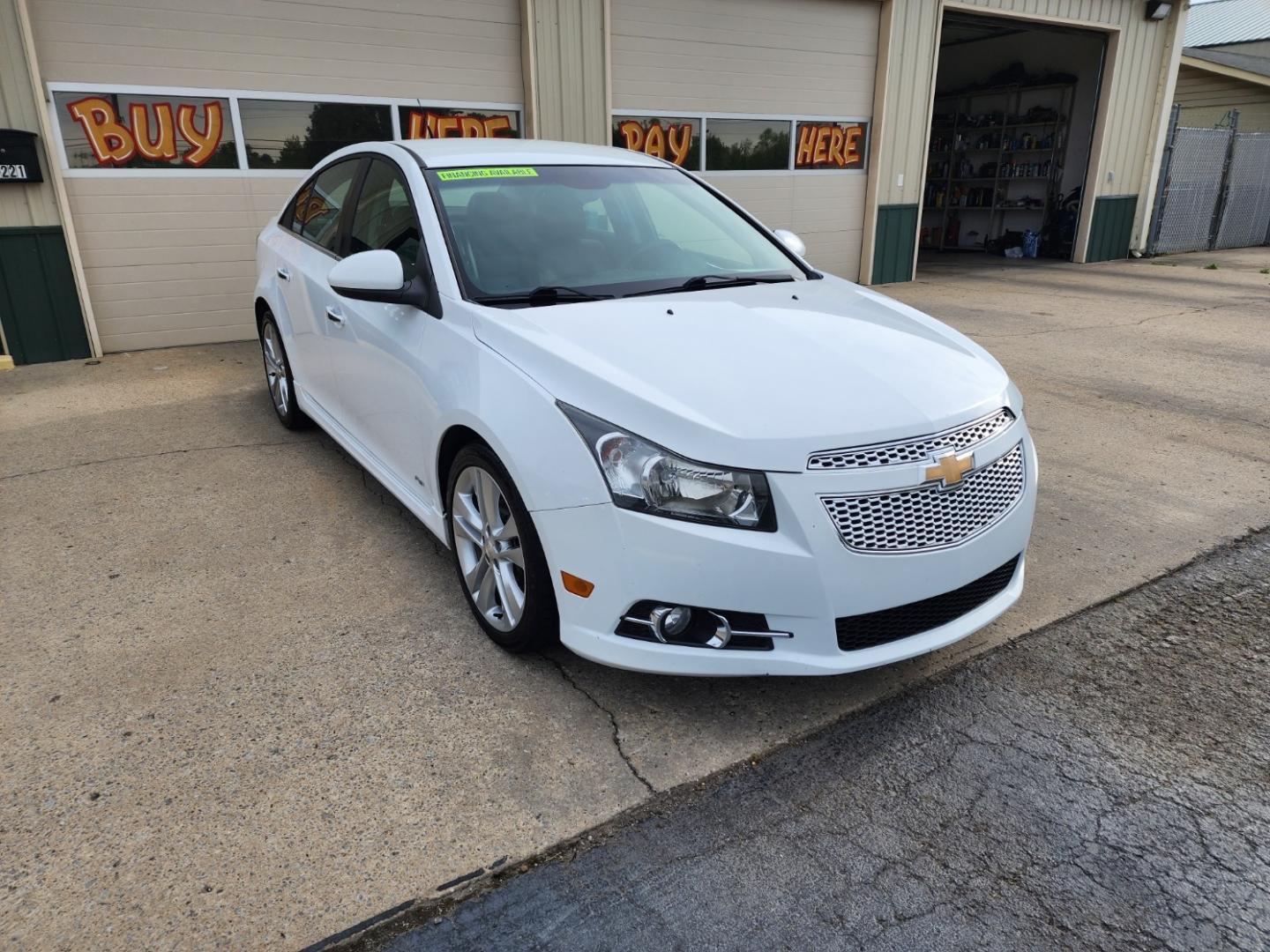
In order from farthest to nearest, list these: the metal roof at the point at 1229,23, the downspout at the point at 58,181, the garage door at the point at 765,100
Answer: the metal roof at the point at 1229,23 < the garage door at the point at 765,100 < the downspout at the point at 58,181

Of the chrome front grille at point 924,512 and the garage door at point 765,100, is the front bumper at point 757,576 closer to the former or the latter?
the chrome front grille at point 924,512

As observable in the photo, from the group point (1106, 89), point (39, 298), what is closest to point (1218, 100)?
point (1106, 89)

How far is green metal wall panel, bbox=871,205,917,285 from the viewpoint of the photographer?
11.7 meters

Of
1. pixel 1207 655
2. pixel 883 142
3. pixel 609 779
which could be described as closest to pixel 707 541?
pixel 609 779

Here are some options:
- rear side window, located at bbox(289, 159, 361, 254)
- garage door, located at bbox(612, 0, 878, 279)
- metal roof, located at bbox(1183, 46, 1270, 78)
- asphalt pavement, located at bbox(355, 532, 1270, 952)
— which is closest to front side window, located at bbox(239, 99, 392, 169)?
garage door, located at bbox(612, 0, 878, 279)

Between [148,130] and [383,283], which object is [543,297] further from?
[148,130]

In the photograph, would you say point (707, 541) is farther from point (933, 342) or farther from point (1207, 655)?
point (1207, 655)

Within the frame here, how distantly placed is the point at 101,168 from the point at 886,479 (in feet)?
24.1

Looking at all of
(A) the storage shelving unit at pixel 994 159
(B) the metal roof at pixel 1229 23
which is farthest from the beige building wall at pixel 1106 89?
(B) the metal roof at pixel 1229 23

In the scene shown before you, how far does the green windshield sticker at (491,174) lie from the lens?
354 centimetres

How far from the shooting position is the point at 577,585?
253 cm

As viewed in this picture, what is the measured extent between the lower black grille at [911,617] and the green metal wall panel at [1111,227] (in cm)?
1390

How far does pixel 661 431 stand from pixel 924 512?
0.79 meters

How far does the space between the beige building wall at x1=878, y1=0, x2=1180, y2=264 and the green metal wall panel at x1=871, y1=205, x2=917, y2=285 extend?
0.50 ft
